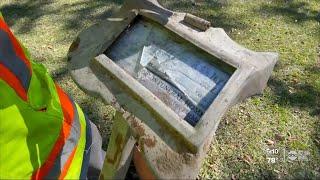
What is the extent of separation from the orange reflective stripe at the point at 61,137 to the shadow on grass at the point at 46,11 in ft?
8.58

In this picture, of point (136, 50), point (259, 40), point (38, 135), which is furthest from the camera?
point (259, 40)

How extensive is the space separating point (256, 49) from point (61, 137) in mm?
2482

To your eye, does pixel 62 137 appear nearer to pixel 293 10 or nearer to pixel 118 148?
pixel 118 148

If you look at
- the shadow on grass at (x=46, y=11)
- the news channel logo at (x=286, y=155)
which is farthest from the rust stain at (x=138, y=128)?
the shadow on grass at (x=46, y=11)

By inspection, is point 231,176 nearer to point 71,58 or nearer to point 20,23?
point 71,58

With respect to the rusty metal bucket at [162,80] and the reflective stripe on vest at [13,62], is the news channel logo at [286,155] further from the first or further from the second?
the reflective stripe on vest at [13,62]

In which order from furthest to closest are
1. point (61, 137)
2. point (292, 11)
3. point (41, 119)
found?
point (292, 11)
point (61, 137)
point (41, 119)

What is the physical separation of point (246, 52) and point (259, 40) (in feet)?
7.28

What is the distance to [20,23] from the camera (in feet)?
14.8

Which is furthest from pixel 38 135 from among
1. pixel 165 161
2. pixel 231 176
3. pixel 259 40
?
pixel 259 40

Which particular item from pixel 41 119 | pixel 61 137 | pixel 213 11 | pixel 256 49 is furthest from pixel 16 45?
pixel 213 11

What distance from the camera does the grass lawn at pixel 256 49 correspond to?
2828mm

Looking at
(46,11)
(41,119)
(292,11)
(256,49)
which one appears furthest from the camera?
(46,11)

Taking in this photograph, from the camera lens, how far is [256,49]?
3.76m
